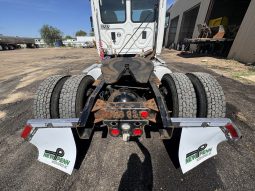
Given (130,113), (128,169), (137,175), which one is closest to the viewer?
(130,113)

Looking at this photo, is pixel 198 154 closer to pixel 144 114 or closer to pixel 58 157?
pixel 144 114

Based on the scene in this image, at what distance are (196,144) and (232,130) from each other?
1.36ft

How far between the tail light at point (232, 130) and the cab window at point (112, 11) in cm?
453

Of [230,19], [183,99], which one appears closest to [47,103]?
[183,99]

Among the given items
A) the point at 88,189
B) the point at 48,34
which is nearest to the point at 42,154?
the point at 88,189

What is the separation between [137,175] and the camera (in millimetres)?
1986

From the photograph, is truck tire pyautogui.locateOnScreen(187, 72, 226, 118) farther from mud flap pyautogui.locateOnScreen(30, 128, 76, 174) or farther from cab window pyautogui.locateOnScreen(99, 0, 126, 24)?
cab window pyautogui.locateOnScreen(99, 0, 126, 24)

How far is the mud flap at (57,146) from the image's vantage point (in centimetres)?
175

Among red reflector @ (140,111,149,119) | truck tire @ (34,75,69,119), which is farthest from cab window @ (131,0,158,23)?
red reflector @ (140,111,149,119)

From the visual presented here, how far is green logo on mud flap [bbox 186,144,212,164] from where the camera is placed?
1781mm

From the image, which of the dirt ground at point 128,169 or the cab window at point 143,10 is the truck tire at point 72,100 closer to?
the dirt ground at point 128,169

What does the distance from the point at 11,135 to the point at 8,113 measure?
3.97 ft

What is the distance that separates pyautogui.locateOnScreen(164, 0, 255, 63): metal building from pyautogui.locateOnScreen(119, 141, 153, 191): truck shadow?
16.5 ft

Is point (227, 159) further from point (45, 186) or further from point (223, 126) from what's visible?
point (45, 186)
